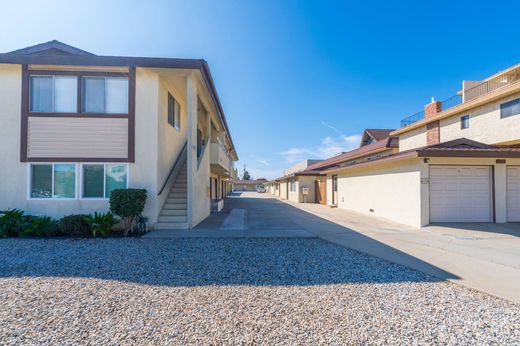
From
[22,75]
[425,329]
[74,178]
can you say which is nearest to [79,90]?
[22,75]

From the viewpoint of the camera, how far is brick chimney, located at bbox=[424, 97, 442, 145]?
57.7 feet

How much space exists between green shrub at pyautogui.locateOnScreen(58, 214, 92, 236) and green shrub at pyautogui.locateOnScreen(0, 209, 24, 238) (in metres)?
1.30

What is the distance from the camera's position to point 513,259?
5637 millimetres

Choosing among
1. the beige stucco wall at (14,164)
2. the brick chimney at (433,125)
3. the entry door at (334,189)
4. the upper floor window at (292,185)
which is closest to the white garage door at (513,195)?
the brick chimney at (433,125)

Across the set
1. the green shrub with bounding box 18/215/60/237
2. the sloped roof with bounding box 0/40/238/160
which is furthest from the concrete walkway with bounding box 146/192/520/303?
the sloped roof with bounding box 0/40/238/160

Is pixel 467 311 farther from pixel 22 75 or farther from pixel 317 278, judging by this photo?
pixel 22 75

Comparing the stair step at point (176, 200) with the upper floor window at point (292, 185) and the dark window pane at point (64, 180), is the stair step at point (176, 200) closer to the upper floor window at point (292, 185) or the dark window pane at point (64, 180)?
the dark window pane at point (64, 180)

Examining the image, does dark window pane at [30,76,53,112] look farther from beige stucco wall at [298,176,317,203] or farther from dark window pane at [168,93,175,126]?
beige stucco wall at [298,176,317,203]

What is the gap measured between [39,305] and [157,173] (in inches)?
220

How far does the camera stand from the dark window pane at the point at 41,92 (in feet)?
27.4

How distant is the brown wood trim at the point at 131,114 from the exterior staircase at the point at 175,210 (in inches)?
89.8

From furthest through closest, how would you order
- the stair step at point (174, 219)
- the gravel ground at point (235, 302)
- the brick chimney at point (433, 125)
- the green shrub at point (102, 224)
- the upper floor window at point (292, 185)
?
the upper floor window at point (292, 185) → the brick chimney at point (433, 125) → the stair step at point (174, 219) → the green shrub at point (102, 224) → the gravel ground at point (235, 302)

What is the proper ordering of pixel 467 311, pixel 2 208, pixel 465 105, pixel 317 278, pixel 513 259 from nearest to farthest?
1. pixel 467 311
2. pixel 317 278
3. pixel 513 259
4. pixel 2 208
5. pixel 465 105

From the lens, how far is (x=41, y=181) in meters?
8.36
